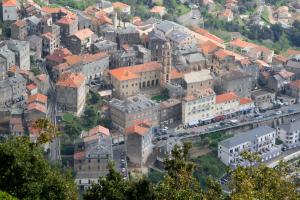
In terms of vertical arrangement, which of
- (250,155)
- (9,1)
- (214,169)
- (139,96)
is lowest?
(214,169)

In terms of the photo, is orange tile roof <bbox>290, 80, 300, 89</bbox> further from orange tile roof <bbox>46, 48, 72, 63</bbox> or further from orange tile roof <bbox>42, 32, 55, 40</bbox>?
orange tile roof <bbox>42, 32, 55, 40</bbox>

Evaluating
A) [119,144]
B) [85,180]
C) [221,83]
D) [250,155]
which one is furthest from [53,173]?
[221,83]

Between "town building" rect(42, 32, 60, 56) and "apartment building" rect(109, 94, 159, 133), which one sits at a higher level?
"town building" rect(42, 32, 60, 56)

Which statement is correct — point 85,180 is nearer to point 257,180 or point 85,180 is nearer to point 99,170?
point 99,170

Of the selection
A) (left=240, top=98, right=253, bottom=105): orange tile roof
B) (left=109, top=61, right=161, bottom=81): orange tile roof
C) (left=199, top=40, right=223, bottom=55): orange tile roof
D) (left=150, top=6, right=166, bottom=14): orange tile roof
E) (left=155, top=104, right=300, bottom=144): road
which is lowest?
(left=155, top=104, right=300, bottom=144): road

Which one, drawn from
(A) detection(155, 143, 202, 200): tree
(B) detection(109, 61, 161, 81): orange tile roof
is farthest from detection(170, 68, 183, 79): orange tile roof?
(A) detection(155, 143, 202, 200): tree

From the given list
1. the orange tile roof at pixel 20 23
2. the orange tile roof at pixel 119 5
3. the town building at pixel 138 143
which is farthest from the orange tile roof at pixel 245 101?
the orange tile roof at pixel 119 5

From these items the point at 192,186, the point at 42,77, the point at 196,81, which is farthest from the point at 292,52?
the point at 192,186
